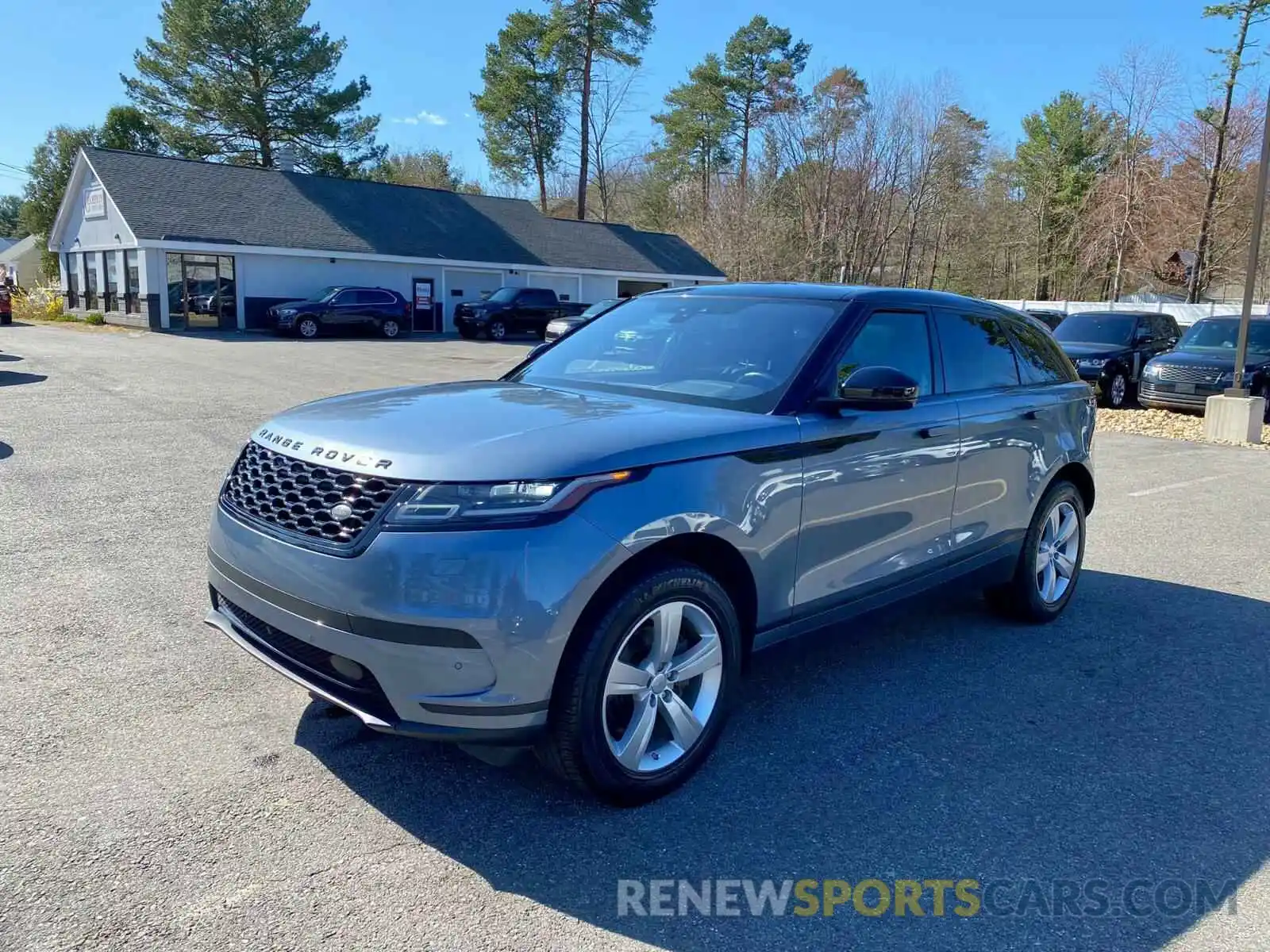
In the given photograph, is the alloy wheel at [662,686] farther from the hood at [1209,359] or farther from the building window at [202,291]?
the building window at [202,291]

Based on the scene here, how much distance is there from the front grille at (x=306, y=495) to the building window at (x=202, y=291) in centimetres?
2980

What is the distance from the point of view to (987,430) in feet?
15.1

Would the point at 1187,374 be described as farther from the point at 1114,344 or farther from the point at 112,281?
the point at 112,281

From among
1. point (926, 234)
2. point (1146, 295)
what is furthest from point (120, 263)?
point (1146, 295)

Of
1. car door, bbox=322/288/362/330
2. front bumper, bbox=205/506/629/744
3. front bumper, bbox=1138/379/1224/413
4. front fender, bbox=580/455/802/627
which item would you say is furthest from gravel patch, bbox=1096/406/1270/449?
car door, bbox=322/288/362/330

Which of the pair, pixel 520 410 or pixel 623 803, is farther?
pixel 520 410

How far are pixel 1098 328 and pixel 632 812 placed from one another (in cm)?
1772

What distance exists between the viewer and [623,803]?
313 centimetres

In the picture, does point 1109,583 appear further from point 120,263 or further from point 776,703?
point 120,263

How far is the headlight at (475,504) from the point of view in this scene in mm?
2752

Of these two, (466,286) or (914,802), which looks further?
(466,286)

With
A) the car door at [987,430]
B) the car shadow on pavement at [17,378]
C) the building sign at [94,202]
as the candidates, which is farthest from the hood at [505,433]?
the building sign at [94,202]

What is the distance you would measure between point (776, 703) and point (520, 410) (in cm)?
173

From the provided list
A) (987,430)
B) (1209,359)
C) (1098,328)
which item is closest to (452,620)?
(987,430)
